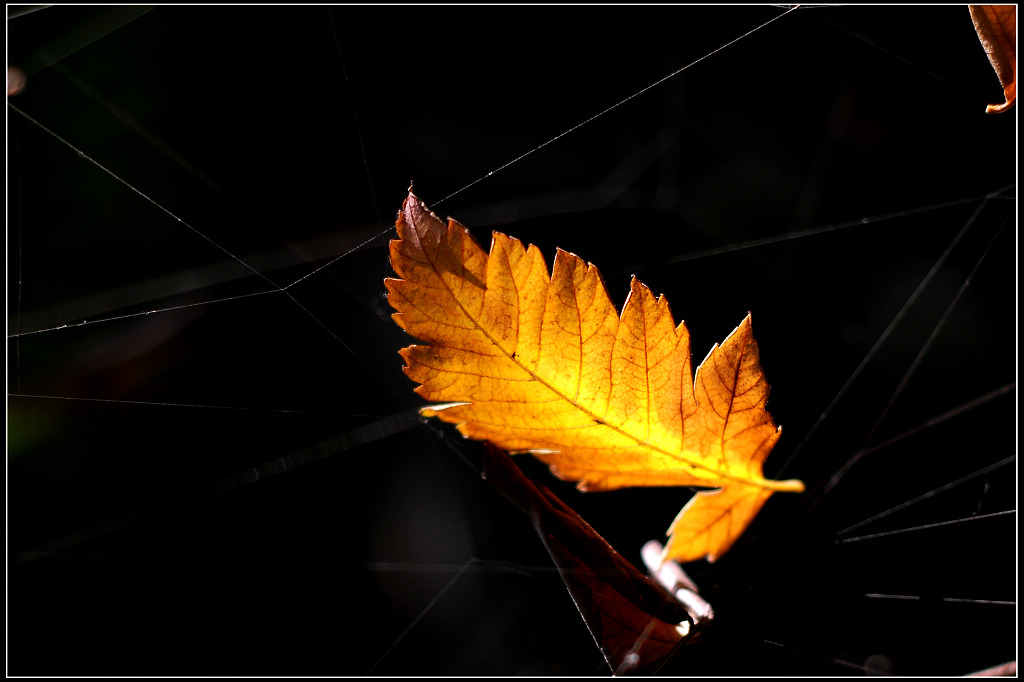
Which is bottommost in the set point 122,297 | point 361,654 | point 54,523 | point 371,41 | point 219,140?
point 361,654

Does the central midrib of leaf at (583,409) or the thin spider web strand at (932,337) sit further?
the thin spider web strand at (932,337)

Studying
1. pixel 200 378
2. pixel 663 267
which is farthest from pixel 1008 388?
pixel 200 378

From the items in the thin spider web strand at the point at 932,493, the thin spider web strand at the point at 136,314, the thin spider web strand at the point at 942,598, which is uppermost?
the thin spider web strand at the point at 136,314

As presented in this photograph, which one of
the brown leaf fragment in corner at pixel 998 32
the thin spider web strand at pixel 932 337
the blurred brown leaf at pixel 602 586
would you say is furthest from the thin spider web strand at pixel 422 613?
the brown leaf fragment in corner at pixel 998 32

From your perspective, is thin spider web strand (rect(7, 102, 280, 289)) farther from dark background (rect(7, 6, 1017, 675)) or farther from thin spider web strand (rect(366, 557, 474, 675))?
thin spider web strand (rect(366, 557, 474, 675))

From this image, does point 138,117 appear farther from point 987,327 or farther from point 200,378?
point 987,327

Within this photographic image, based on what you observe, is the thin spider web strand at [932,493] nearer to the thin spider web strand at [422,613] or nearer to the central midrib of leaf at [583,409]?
the central midrib of leaf at [583,409]

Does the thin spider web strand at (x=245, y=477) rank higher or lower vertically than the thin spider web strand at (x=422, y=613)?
higher
